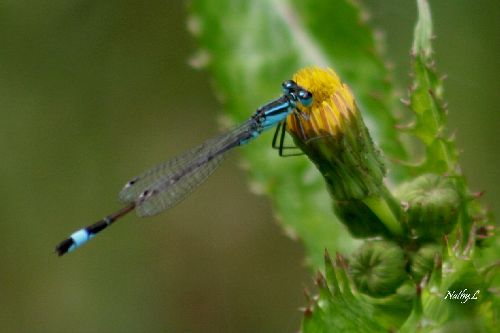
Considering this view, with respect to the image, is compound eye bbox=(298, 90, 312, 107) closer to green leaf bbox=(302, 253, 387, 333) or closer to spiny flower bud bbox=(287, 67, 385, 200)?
spiny flower bud bbox=(287, 67, 385, 200)

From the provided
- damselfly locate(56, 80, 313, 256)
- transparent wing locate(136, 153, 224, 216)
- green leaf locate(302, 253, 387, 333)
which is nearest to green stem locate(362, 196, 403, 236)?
green leaf locate(302, 253, 387, 333)

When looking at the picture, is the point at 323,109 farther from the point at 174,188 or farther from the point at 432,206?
the point at 174,188

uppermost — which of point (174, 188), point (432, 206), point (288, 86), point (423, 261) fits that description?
point (174, 188)

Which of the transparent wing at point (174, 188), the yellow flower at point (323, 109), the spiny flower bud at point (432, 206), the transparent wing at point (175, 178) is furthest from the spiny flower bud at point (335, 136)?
the transparent wing at point (174, 188)

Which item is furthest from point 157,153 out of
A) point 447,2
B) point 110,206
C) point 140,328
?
point 447,2

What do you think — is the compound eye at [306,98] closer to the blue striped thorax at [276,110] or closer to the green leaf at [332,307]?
the blue striped thorax at [276,110]

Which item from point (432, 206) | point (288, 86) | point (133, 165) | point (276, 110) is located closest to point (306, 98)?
point (288, 86)

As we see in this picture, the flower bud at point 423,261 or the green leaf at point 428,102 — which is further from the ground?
the green leaf at point 428,102
